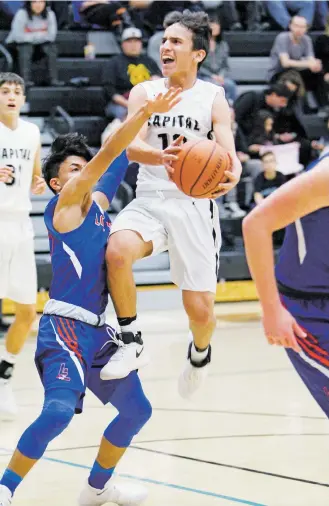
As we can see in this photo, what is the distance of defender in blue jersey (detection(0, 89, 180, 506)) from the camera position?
13.7 ft

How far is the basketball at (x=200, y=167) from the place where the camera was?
15.6 feet

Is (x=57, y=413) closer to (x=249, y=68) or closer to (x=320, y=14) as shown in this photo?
(x=249, y=68)

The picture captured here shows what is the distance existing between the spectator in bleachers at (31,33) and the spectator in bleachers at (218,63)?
190 cm

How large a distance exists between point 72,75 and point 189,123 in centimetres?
777

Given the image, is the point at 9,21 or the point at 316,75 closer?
the point at 9,21

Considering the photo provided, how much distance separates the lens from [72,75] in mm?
13023

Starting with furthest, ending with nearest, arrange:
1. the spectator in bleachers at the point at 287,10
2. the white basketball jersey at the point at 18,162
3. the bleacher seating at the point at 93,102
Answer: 1. the spectator in bleachers at the point at 287,10
2. the bleacher seating at the point at 93,102
3. the white basketball jersey at the point at 18,162

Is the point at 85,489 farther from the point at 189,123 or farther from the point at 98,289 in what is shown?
the point at 189,123

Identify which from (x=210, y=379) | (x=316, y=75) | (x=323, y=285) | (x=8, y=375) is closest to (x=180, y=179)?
(x=323, y=285)

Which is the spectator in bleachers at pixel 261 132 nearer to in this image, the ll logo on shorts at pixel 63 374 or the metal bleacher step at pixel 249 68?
the metal bleacher step at pixel 249 68

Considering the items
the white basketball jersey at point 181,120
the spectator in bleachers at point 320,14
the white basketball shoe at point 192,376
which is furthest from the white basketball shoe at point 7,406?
the spectator in bleachers at point 320,14

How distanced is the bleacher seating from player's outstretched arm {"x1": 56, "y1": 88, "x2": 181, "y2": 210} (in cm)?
642

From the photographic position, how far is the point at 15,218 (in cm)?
755

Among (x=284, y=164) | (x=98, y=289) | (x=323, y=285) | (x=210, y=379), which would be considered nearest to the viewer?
(x=323, y=285)
